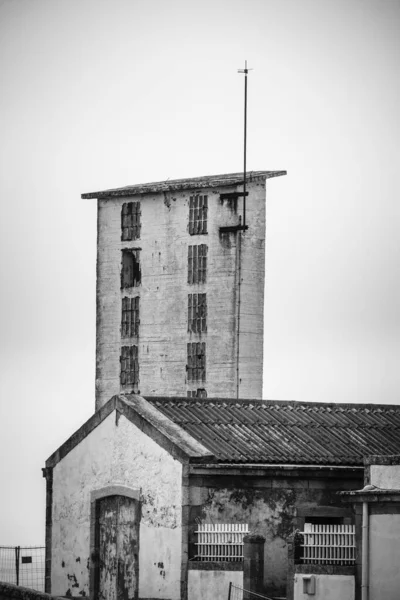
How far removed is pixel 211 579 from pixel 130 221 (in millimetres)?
44732

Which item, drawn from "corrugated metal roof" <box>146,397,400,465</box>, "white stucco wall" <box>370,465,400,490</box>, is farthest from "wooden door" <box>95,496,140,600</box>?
"white stucco wall" <box>370,465,400,490</box>

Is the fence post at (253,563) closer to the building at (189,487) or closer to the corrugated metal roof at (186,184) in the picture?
the building at (189,487)

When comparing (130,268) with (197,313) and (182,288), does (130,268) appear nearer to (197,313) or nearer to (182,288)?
(182,288)

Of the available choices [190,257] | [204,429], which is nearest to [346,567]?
[204,429]

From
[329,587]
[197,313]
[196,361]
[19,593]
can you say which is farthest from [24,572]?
[197,313]

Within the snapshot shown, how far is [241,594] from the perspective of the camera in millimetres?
40625

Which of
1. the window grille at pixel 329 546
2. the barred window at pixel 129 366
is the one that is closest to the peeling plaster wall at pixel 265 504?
the window grille at pixel 329 546

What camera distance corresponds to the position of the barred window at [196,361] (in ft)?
271

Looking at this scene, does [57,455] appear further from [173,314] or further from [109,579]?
[173,314]

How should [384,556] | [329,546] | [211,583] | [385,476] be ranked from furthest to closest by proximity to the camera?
[211,583]
[329,546]
[385,476]
[384,556]

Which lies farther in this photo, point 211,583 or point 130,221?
point 130,221

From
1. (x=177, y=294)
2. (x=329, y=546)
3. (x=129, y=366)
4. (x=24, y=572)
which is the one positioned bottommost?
(x=24, y=572)

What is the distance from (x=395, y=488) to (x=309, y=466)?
16.1 feet

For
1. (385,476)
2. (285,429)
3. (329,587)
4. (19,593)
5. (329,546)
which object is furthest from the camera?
(285,429)
